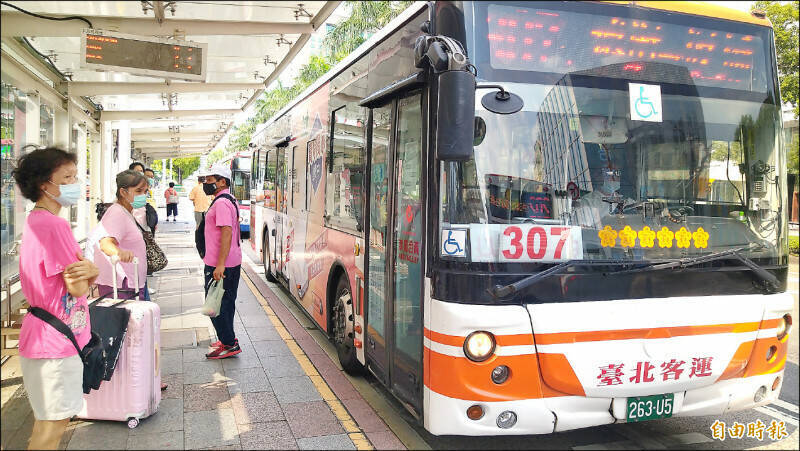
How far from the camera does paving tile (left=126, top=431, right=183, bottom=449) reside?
163 inches

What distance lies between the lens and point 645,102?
13.0ft

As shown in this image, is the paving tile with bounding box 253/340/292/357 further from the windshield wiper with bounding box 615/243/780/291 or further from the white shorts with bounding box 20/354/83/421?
the windshield wiper with bounding box 615/243/780/291

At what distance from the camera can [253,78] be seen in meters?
9.98

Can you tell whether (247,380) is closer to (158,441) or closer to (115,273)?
(158,441)

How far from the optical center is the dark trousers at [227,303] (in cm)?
614

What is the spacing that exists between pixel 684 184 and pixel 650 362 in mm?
1190

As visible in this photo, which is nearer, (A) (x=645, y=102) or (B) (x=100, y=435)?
(A) (x=645, y=102)

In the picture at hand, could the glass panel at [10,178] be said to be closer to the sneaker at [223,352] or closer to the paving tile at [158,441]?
the sneaker at [223,352]

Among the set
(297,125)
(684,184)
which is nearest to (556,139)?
(684,184)

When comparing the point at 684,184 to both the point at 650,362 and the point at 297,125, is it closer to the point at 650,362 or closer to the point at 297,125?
the point at 650,362

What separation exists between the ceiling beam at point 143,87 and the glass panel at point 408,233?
636 centimetres

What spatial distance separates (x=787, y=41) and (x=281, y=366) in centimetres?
1337

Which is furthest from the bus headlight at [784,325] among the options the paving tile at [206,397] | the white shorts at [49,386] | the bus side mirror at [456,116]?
the white shorts at [49,386]

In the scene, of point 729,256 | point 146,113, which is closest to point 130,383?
point 729,256
